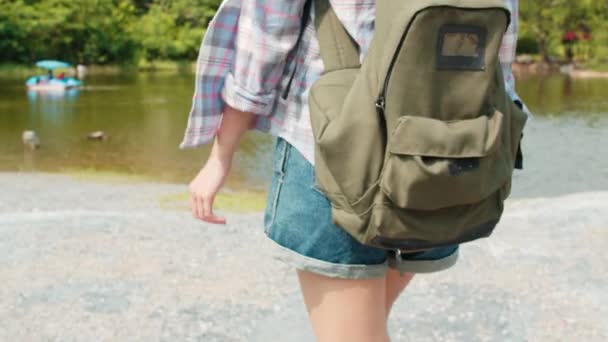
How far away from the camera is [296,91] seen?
1165 millimetres

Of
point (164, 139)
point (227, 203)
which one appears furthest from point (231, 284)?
point (164, 139)

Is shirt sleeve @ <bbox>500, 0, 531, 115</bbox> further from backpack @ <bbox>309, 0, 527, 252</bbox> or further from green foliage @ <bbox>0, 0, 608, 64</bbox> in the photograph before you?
green foliage @ <bbox>0, 0, 608, 64</bbox>

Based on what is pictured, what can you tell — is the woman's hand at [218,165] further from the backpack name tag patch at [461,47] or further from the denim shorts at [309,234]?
the backpack name tag patch at [461,47]

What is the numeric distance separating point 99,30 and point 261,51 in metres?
38.2

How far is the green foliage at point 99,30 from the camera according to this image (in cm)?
3422

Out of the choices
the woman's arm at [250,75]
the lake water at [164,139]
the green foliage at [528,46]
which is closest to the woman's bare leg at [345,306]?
the woman's arm at [250,75]

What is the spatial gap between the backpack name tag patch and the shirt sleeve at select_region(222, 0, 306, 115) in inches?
9.8

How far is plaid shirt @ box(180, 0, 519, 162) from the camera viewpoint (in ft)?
3.70

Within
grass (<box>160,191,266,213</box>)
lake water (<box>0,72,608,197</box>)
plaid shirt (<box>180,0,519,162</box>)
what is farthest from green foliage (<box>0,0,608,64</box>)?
plaid shirt (<box>180,0,519,162</box>)

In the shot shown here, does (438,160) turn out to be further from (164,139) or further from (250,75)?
(164,139)

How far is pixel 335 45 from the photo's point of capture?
1105 millimetres

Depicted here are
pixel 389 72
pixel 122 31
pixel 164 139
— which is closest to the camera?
pixel 389 72

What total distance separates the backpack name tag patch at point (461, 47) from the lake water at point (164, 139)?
26.8 ft

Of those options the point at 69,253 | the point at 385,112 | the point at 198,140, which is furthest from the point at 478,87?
the point at 69,253
